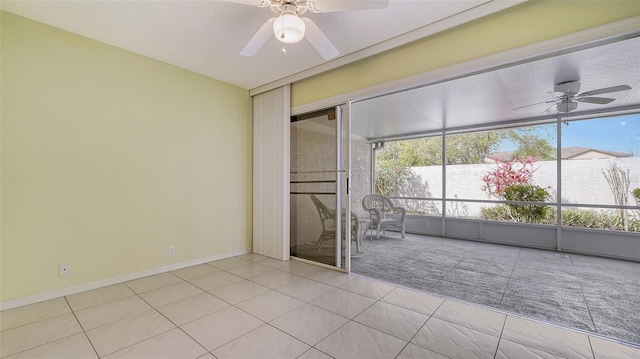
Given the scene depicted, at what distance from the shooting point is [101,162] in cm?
280

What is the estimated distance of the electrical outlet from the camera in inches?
100

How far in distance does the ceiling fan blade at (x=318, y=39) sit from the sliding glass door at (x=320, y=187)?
1.10 meters

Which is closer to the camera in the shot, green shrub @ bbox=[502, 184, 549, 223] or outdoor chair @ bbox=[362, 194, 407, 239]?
green shrub @ bbox=[502, 184, 549, 223]

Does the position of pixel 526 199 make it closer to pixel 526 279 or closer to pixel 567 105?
Answer: pixel 567 105

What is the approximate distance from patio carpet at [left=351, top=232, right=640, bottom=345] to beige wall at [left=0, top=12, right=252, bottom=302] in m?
2.56

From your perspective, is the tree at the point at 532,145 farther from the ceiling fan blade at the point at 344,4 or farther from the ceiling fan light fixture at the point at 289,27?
the ceiling fan light fixture at the point at 289,27

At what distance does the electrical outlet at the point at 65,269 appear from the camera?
2.55 meters

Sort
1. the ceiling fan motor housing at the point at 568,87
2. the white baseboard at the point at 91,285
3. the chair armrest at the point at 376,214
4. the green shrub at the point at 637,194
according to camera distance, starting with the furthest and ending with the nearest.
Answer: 1. the chair armrest at the point at 376,214
2. the green shrub at the point at 637,194
3. the ceiling fan motor housing at the point at 568,87
4. the white baseboard at the point at 91,285

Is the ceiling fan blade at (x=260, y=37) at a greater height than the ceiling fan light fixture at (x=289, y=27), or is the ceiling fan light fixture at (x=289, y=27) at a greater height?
the ceiling fan blade at (x=260, y=37)

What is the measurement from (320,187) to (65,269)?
2.89 m

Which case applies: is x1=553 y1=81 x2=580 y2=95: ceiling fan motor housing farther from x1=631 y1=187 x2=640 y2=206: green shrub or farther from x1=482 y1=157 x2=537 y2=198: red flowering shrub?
x1=631 y1=187 x2=640 y2=206: green shrub

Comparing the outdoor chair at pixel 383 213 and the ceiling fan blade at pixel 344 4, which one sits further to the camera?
the outdoor chair at pixel 383 213

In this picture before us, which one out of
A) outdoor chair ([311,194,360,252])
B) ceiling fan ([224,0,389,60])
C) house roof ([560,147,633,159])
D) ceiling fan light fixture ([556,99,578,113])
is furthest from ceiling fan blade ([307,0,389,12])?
house roof ([560,147,633,159])

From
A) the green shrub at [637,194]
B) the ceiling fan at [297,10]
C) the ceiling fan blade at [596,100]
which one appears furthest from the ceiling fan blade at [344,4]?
the green shrub at [637,194]
